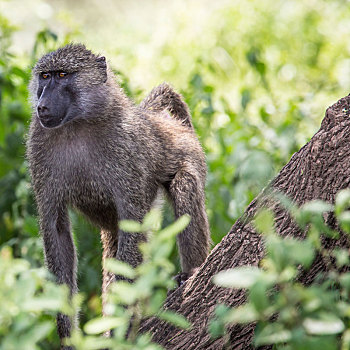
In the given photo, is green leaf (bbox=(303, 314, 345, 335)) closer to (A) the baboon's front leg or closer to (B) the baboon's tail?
(A) the baboon's front leg

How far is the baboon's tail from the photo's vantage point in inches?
191

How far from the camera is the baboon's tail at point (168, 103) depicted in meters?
4.85

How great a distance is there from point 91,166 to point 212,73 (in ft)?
10.7

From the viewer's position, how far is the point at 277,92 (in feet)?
30.7

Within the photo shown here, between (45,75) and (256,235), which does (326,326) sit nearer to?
(256,235)

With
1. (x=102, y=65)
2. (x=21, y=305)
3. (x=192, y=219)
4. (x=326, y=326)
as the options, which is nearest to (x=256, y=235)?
(x=192, y=219)


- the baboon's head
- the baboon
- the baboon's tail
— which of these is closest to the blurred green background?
the baboon's tail

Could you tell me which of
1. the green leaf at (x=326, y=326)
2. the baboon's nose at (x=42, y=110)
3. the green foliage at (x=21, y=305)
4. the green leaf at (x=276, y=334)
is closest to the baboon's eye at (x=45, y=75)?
the baboon's nose at (x=42, y=110)

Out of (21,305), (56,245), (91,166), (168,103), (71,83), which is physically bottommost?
(56,245)

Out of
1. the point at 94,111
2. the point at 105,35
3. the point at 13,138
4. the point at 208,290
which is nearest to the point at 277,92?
the point at 105,35

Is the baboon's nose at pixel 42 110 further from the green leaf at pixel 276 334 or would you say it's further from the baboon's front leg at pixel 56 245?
the green leaf at pixel 276 334

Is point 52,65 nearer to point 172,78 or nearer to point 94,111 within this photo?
point 94,111

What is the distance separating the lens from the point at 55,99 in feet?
12.6

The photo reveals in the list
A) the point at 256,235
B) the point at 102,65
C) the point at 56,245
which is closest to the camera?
the point at 256,235
